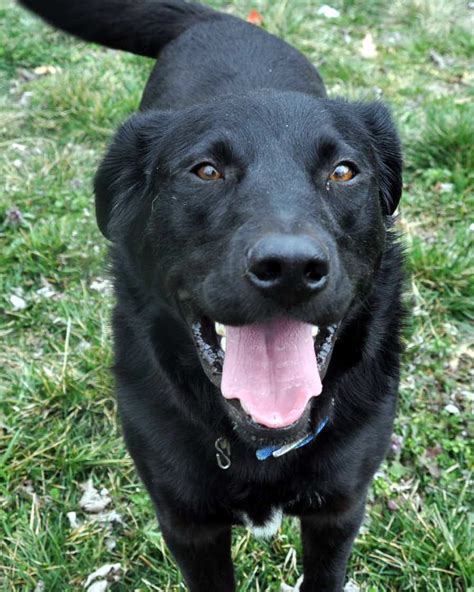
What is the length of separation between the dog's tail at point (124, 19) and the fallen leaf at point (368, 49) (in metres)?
2.09

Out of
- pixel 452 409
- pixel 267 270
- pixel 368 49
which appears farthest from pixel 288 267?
pixel 368 49

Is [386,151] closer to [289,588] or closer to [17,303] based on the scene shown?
[289,588]

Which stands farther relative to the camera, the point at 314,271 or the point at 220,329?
the point at 220,329

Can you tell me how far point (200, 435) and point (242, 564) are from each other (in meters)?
0.76

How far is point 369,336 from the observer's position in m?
2.07

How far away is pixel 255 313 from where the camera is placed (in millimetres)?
1624

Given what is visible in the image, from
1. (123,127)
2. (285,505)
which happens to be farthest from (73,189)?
(285,505)

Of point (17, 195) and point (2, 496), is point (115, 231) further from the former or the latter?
point (17, 195)

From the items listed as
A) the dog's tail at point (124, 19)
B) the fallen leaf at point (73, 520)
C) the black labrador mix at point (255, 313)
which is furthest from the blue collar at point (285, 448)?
the dog's tail at point (124, 19)

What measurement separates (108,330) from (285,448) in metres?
1.51

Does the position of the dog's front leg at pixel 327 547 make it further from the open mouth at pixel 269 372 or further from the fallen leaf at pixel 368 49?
the fallen leaf at pixel 368 49

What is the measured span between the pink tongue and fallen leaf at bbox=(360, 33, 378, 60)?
3916mm

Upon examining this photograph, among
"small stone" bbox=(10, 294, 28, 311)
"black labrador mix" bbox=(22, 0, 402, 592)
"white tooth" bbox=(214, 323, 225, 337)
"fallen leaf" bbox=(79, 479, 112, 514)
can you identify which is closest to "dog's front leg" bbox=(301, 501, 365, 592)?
"black labrador mix" bbox=(22, 0, 402, 592)

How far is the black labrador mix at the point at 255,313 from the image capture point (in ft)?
5.52
